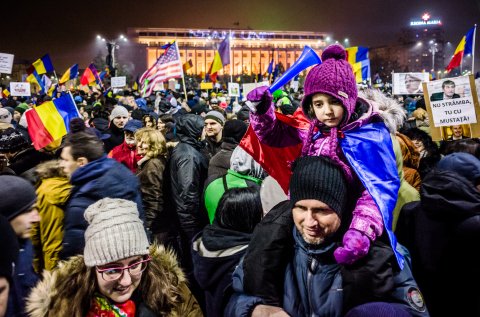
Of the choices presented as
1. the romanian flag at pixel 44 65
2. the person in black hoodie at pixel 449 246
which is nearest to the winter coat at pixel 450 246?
the person in black hoodie at pixel 449 246

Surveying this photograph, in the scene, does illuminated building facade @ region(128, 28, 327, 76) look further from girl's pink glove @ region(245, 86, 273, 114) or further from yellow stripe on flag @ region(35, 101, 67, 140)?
girl's pink glove @ region(245, 86, 273, 114)

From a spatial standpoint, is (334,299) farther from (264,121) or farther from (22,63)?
(22,63)

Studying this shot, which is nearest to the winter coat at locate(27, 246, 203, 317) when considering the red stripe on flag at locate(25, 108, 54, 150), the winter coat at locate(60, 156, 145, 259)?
the winter coat at locate(60, 156, 145, 259)

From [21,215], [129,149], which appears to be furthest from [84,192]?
[129,149]

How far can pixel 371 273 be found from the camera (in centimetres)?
187

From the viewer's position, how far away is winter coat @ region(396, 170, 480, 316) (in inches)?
94.1

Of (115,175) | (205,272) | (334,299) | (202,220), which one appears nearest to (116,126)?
(202,220)

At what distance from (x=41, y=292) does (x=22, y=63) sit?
368 ft

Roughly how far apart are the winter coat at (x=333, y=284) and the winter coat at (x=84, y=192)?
Answer: 1626 mm

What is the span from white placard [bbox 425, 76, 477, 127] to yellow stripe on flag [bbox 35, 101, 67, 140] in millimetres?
4787

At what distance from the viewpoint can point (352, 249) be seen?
185 cm

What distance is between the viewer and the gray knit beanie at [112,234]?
2.28m

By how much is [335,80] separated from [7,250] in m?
1.90

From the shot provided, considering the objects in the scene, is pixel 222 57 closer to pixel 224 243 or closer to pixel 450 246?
pixel 224 243
